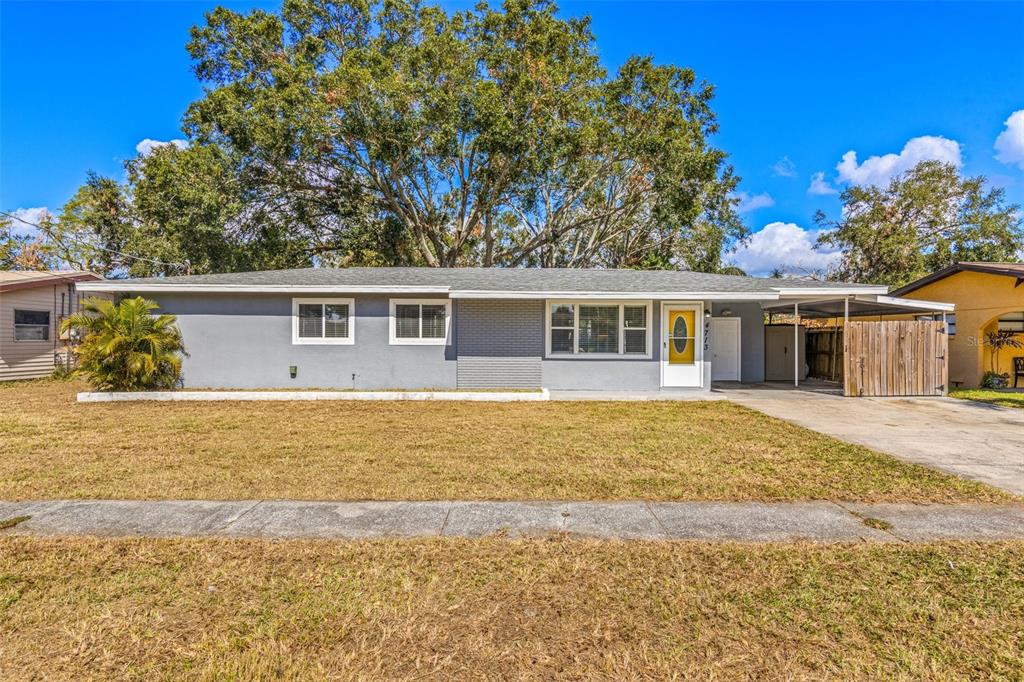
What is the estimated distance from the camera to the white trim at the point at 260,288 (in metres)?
12.0

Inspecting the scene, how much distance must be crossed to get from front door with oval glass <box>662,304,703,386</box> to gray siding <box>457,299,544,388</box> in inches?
126

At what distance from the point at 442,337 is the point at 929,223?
94.8ft

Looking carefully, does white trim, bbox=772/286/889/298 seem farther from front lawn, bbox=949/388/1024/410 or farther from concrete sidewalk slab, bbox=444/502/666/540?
concrete sidewalk slab, bbox=444/502/666/540

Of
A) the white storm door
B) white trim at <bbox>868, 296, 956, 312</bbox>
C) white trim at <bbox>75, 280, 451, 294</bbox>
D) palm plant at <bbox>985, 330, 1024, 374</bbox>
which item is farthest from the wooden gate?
white trim at <bbox>75, 280, 451, 294</bbox>

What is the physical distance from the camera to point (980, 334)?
48.7 feet

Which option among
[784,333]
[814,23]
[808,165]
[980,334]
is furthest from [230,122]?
[808,165]

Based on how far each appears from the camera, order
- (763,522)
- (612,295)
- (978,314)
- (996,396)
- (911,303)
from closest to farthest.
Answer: (763,522), (612,295), (996,396), (911,303), (978,314)

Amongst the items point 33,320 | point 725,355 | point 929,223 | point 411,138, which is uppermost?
point 411,138

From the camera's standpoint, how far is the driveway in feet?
20.4

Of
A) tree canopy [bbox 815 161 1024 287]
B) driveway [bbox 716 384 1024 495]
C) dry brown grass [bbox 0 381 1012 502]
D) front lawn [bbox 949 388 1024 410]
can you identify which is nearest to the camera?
dry brown grass [bbox 0 381 1012 502]

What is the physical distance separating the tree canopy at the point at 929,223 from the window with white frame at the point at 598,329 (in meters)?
21.2

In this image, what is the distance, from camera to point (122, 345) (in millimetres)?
11219

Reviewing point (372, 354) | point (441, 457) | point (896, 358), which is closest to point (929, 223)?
point (896, 358)

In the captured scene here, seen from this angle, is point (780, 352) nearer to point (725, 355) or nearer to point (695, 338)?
point (725, 355)
